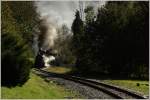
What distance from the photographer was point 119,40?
5356 centimetres

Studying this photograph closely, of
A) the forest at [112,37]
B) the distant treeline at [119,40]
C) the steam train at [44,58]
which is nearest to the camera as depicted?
the forest at [112,37]

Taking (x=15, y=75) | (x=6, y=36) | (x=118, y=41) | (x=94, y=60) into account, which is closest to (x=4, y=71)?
(x=15, y=75)

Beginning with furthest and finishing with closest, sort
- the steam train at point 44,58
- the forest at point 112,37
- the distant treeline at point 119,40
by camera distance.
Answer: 1. the steam train at point 44,58
2. the distant treeline at point 119,40
3. the forest at point 112,37

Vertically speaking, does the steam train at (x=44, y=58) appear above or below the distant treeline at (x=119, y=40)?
below

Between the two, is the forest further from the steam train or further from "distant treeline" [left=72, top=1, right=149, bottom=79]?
the steam train

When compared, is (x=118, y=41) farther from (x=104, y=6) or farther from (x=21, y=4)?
(x=21, y=4)

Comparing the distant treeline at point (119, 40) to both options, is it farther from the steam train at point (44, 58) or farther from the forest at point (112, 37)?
the steam train at point (44, 58)

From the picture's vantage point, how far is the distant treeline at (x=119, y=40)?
5266 centimetres

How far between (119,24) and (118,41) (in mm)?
2351

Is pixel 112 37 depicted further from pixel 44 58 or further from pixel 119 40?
pixel 44 58

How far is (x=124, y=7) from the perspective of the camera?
2239 inches

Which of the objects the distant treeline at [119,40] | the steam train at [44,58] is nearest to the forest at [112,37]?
the distant treeline at [119,40]

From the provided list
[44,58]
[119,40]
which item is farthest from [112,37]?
[44,58]

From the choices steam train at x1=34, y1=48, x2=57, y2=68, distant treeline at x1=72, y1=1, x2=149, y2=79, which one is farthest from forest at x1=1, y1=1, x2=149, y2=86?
→ steam train at x1=34, y1=48, x2=57, y2=68
